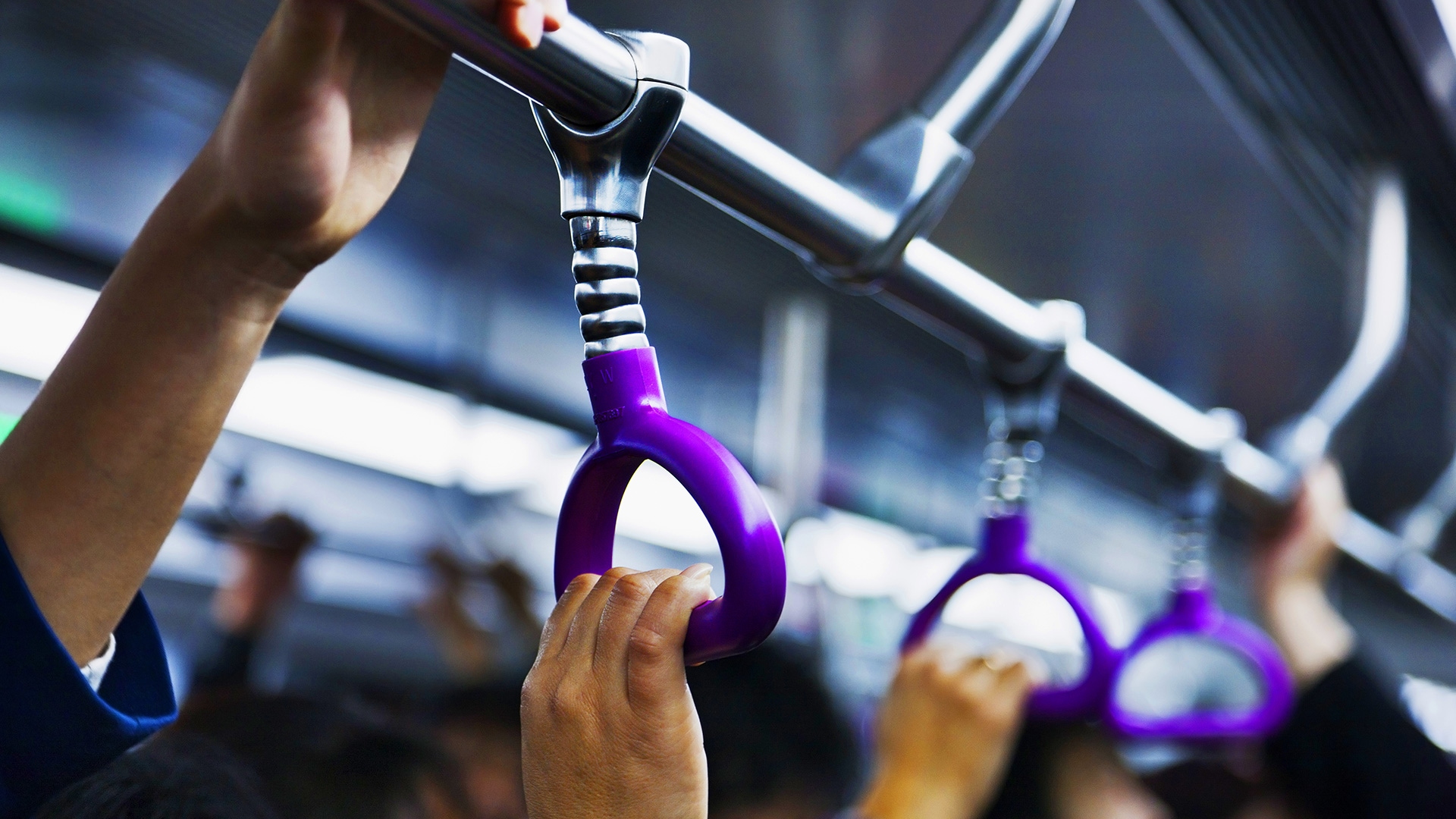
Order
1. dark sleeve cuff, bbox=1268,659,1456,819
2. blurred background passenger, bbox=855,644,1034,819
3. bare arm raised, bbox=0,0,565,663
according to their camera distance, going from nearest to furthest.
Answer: bare arm raised, bbox=0,0,565,663, blurred background passenger, bbox=855,644,1034,819, dark sleeve cuff, bbox=1268,659,1456,819

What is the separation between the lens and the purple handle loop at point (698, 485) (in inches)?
16.7

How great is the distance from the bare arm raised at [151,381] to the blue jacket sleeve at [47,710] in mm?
26

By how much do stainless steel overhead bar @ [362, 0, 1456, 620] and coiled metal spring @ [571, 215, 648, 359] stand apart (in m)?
0.04

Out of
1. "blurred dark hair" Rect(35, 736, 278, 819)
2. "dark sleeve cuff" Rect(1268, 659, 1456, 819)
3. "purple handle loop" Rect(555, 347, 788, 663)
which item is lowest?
"blurred dark hair" Rect(35, 736, 278, 819)

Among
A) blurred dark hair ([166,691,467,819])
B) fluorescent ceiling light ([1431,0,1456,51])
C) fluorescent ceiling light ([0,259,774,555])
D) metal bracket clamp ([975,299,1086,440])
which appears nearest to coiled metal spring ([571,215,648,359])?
metal bracket clamp ([975,299,1086,440])

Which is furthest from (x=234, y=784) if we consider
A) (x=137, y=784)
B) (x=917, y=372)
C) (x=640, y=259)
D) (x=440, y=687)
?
(x=440, y=687)

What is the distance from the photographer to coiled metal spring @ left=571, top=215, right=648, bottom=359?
18.1 inches

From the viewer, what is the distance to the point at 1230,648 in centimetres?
111

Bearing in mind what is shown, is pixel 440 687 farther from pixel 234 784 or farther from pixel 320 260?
pixel 320 260

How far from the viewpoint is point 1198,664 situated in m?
2.21

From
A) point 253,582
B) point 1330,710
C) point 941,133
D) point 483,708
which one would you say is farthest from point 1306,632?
point 253,582

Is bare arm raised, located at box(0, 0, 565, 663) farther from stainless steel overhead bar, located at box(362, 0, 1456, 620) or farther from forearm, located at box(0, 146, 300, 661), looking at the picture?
stainless steel overhead bar, located at box(362, 0, 1456, 620)

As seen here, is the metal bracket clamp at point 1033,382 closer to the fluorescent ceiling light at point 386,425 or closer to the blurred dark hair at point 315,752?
the blurred dark hair at point 315,752

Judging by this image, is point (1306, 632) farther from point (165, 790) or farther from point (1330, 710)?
point (165, 790)
